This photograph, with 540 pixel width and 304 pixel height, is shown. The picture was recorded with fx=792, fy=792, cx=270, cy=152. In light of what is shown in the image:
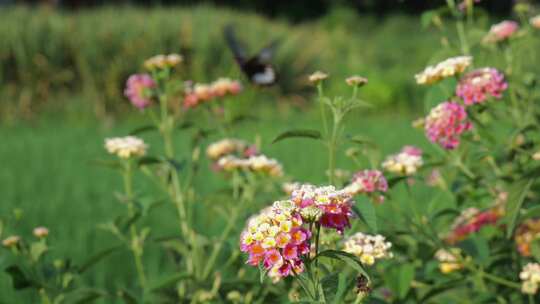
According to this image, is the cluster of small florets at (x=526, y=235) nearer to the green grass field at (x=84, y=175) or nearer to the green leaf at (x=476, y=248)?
the green leaf at (x=476, y=248)

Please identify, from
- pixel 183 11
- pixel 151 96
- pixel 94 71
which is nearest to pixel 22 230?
pixel 151 96

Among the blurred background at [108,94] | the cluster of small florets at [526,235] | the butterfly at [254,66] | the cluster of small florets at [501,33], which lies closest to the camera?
the cluster of small florets at [526,235]

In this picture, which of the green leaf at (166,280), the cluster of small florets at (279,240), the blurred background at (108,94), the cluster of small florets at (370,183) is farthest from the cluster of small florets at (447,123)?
the blurred background at (108,94)

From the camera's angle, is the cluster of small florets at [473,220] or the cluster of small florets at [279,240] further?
the cluster of small florets at [473,220]

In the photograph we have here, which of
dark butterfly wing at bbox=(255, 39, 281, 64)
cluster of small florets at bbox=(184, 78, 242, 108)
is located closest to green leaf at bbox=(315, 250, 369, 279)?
cluster of small florets at bbox=(184, 78, 242, 108)

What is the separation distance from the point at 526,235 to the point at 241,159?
0.70 m

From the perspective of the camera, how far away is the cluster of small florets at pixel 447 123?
1.68 meters

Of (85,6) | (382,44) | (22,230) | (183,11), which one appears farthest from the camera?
(85,6)

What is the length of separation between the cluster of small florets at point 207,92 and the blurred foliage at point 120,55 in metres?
5.21

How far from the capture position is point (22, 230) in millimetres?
3107

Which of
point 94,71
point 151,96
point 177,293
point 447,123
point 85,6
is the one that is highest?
point 85,6

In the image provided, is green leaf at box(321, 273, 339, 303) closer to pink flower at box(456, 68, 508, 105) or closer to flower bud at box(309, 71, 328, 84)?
flower bud at box(309, 71, 328, 84)

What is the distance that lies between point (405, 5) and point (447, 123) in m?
16.3

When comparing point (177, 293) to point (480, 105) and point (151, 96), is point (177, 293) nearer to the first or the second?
point (151, 96)
